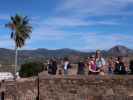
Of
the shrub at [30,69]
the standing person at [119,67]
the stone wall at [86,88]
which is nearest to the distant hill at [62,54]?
the shrub at [30,69]

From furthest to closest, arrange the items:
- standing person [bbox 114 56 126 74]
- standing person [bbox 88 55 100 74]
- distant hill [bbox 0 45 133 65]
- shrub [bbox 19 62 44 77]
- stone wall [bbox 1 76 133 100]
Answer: shrub [bbox 19 62 44 77] → distant hill [bbox 0 45 133 65] → standing person [bbox 114 56 126 74] → standing person [bbox 88 55 100 74] → stone wall [bbox 1 76 133 100]

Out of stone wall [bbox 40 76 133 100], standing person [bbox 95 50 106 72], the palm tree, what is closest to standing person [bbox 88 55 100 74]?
standing person [bbox 95 50 106 72]

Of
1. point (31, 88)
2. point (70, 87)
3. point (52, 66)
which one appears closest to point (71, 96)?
point (70, 87)

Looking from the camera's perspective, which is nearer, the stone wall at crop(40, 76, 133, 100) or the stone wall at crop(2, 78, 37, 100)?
the stone wall at crop(2, 78, 37, 100)

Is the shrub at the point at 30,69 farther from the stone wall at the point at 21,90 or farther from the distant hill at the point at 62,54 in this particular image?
the stone wall at the point at 21,90

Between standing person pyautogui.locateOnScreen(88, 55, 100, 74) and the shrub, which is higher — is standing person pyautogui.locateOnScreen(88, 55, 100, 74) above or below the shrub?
below

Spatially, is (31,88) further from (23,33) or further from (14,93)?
(23,33)

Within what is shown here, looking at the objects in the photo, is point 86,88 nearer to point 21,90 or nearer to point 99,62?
point 99,62

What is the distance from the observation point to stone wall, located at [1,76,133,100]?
15914 mm

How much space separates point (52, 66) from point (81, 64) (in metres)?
2.23

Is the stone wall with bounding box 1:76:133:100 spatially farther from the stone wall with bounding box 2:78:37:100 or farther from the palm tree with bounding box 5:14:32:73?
the palm tree with bounding box 5:14:32:73

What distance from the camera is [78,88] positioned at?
53.0ft

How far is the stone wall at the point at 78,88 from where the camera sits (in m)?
15.9

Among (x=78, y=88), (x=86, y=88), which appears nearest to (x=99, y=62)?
(x=86, y=88)
